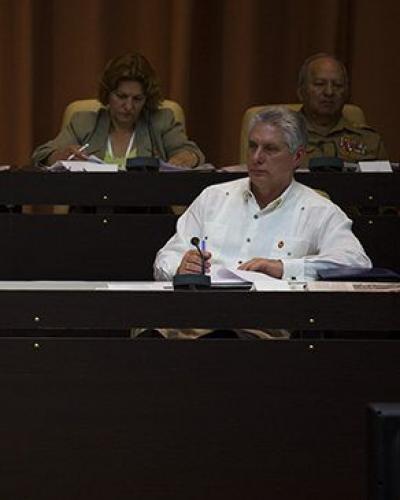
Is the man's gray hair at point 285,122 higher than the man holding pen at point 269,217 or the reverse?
higher

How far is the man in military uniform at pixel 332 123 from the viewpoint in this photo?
4.92m

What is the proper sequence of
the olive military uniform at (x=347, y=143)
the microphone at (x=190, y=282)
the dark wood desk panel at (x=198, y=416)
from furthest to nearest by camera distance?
the olive military uniform at (x=347, y=143), the microphone at (x=190, y=282), the dark wood desk panel at (x=198, y=416)

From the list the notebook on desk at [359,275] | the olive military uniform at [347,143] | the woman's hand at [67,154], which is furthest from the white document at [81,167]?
the notebook on desk at [359,275]

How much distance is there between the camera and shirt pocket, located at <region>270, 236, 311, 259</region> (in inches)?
146

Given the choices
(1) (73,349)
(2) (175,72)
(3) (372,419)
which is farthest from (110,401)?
(2) (175,72)

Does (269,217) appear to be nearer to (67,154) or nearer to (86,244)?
(86,244)

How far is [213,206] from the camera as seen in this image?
3.79 meters

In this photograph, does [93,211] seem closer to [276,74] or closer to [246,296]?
[246,296]

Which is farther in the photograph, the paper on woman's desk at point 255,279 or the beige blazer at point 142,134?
the beige blazer at point 142,134

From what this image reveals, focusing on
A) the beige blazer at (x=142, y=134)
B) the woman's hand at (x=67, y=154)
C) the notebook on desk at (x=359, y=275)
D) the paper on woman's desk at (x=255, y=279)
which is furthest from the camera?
the beige blazer at (x=142, y=134)

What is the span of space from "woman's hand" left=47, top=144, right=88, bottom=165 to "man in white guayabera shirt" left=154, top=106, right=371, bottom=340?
0.76 m

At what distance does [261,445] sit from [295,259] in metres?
1.05

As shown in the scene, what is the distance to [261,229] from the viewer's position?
12.2ft

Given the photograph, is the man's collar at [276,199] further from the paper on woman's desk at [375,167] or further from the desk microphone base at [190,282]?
the desk microphone base at [190,282]
